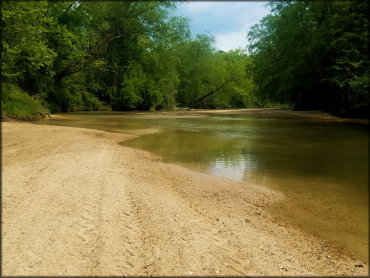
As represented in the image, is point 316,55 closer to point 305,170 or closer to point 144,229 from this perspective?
point 305,170

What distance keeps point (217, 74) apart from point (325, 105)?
3046 centimetres

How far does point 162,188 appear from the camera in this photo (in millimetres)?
6035

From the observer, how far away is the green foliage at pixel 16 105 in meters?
17.2

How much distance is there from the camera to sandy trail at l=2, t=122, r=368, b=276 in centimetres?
321

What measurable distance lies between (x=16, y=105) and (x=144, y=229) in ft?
55.4

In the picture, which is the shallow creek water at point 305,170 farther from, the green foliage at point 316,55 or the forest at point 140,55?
the green foliage at point 316,55

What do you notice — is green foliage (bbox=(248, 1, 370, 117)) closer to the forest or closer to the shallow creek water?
the forest

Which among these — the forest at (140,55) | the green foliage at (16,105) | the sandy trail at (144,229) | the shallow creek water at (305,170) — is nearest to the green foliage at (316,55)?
the forest at (140,55)

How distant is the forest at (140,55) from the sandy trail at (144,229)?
13.8m

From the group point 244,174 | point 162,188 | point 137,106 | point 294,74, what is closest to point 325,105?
point 294,74

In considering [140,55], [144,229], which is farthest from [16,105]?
[140,55]

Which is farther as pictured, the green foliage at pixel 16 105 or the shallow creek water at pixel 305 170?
the green foliage at pixel 16 105

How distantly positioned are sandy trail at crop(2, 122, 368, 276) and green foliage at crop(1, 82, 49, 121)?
476 inches

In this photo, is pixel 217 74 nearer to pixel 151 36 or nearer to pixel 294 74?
pixel 294 74
